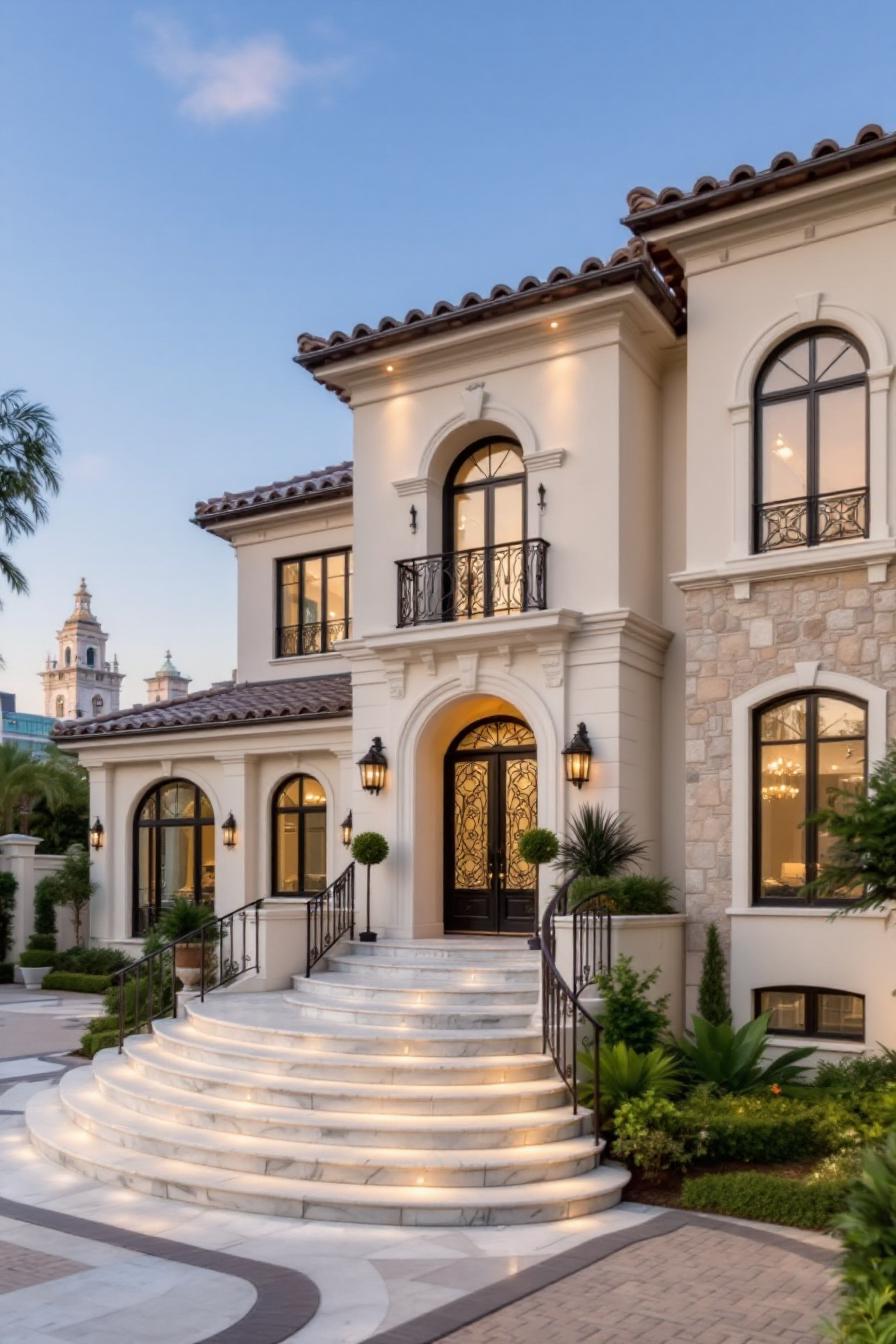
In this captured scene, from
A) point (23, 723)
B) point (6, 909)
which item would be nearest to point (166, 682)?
point (23, 723)

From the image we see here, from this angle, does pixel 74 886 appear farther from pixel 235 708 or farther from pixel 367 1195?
pixel 367 1195

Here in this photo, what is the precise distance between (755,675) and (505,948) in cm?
393

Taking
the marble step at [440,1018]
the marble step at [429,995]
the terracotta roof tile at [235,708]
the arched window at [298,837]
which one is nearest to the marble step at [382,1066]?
the marble step at [440,1018]

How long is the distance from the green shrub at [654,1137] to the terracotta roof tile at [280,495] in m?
12.5

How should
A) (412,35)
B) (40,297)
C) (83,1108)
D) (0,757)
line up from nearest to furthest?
(83,1108) < (412,35) < (40,297) < (0,757)

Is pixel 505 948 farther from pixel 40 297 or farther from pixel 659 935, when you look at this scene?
pixel 40 297

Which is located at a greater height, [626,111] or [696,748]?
[626,111]

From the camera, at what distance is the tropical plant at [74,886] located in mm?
21812

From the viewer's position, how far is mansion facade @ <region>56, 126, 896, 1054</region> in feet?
38.5

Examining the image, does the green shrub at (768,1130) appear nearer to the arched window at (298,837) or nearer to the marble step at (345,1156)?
the marble step at (345,1156)

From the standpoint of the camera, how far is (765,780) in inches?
480

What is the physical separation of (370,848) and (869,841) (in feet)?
21.3

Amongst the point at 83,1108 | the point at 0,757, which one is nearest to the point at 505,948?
the point at 83,1108

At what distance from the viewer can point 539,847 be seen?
12688 mm
